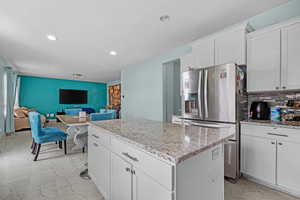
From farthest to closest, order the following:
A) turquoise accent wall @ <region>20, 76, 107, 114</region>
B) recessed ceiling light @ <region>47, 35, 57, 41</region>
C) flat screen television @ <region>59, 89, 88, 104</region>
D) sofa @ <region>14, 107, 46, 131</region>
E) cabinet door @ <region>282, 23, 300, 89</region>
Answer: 1. flat screen television @ <region>59, 89, 88, 104</region>
2. turquoise accent wall @ <region>20, 76, 107, 114</region>
3. sofa @ <region>14, 107, 46, 131</region>
4. recessed ceiling light @ <region>47, 35, 57, 41</region>
5. cabinet door @ <region>282, 23, 300, 89</region>

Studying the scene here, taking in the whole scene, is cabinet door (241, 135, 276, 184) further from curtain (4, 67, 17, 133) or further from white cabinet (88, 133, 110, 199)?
curtain (4, 67, 17, 133)

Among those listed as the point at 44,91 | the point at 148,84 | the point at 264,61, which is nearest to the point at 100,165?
the point at 264,61

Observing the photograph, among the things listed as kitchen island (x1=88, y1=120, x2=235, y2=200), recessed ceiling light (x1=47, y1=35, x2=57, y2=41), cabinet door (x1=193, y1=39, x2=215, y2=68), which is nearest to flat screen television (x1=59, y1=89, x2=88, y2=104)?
recessed ceiling light (x1=47, y1=35, x2=57, y2=41)

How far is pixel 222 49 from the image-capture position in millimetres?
2371

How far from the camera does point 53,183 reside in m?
2.01

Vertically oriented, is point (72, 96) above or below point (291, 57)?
below

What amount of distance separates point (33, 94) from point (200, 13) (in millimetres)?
8742

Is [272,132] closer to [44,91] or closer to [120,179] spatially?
[120,179]

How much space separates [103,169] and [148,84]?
10.3 feet

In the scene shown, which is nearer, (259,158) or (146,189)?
(146,189)

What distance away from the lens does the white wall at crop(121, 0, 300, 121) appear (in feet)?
7.63

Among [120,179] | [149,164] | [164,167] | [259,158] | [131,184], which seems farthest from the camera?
[259,158]

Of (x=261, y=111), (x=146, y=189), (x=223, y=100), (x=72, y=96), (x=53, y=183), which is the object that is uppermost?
(x=72, y=96)

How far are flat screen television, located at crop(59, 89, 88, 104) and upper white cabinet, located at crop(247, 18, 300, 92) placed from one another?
877cm
